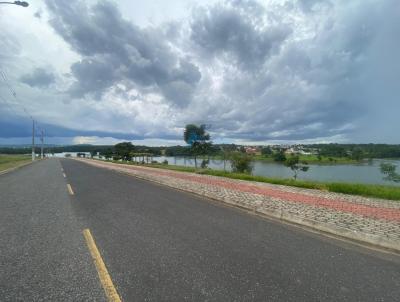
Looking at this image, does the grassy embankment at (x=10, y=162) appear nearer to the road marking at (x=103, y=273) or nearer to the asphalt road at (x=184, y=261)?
the asphalt road at (x=184, y=261)

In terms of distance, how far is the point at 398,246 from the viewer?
5316 millimetres

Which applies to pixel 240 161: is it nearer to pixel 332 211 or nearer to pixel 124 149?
pixel 332 211

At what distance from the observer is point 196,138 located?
31.5 metres

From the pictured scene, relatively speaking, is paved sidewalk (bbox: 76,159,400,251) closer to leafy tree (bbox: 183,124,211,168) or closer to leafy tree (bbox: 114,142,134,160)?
leafy tree (bbox: 183,124,211,168)

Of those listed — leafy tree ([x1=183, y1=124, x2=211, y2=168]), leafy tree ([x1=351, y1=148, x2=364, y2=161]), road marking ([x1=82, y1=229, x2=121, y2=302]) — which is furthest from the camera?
leafy tree ([x1=351, y1=148, x2=364, y2=161])

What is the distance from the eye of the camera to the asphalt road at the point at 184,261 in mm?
3475

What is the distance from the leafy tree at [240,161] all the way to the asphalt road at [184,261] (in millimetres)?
29010

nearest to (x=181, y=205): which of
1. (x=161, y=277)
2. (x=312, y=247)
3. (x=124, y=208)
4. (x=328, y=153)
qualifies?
Answer: (x=124, y=208)

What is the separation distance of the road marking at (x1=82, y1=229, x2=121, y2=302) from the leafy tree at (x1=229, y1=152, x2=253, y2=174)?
103ft

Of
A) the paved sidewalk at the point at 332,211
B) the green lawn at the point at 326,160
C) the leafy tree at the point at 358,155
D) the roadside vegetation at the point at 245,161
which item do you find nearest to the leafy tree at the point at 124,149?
the roadside vegetation at the point at 245,161

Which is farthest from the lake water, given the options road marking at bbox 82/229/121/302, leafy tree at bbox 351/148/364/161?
road marking at bbox 82/229/121/302

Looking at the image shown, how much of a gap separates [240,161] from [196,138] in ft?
27.7

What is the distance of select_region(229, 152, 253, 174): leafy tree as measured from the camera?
36.4 m

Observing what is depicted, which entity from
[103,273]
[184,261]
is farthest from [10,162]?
[184,261]
